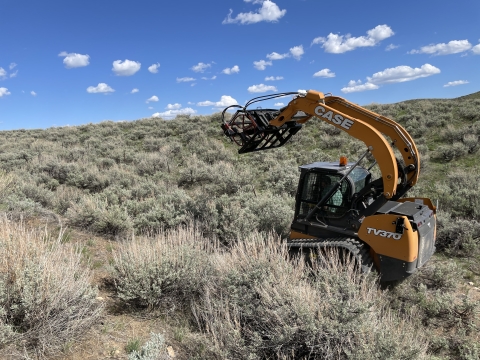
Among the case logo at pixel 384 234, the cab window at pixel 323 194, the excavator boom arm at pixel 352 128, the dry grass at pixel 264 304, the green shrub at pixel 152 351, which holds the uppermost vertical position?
the excavator boom arm at pixel 352 128

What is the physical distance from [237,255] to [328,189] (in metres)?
2.12

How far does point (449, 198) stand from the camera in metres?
8.81

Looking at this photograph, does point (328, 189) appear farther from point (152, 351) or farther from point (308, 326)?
point (152, 351)

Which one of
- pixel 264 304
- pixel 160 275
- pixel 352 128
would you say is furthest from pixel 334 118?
pixel 160 275

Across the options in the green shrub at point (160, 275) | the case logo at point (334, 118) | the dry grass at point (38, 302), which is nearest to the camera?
the dry grass at point (38, 302)

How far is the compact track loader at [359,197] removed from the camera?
4.58 metres

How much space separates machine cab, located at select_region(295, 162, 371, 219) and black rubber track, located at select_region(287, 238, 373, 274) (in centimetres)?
51

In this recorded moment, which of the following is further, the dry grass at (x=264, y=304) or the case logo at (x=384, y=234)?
the case logo at (x=384, y=234)

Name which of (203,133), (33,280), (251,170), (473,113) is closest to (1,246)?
(33,280)

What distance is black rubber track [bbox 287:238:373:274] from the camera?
4.64 m

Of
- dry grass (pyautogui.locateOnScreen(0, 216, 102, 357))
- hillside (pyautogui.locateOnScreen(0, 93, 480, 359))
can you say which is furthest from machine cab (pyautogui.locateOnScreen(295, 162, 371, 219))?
dry grass (pyautogui.locateOnScreen(0, 216, 102, 357))

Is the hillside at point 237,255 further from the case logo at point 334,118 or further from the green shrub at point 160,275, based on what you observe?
the case logo at point 334,118

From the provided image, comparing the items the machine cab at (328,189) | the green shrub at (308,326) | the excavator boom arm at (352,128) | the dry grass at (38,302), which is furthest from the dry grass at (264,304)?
the excavator boom arm at (352,128)

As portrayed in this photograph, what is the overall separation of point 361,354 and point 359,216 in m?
2.63
